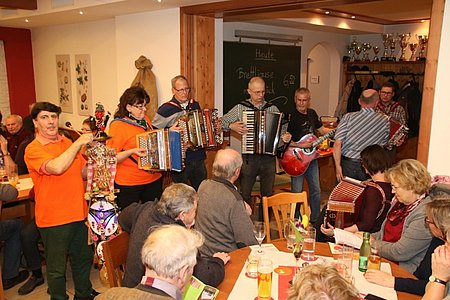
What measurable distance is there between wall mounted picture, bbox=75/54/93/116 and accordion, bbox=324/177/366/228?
479 cm

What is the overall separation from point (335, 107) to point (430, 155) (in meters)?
6.05

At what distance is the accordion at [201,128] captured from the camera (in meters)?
3.92

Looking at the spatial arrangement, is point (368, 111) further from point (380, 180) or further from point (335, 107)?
point (335, 107)

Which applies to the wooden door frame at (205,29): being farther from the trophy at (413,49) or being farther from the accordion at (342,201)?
the trophy at (413,49)

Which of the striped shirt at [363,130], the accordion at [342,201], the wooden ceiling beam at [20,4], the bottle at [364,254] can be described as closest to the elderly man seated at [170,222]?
the bottle at [364,254]

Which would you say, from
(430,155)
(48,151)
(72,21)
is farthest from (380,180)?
(72,21)

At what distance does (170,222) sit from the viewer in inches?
82.6

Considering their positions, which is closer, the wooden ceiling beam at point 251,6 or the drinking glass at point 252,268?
the drinking glass at point 252,268

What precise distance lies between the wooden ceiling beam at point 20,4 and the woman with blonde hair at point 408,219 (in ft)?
16.2

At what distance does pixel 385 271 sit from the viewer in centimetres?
228

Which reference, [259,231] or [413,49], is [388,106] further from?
[259,231]

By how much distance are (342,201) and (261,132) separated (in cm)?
161

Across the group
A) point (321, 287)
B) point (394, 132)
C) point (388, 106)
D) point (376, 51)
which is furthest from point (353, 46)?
point (321, 287)

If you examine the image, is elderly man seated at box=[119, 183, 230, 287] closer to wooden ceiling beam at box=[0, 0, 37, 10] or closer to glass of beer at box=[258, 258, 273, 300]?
glass of beer at box=[258, 258, 273, 300]
